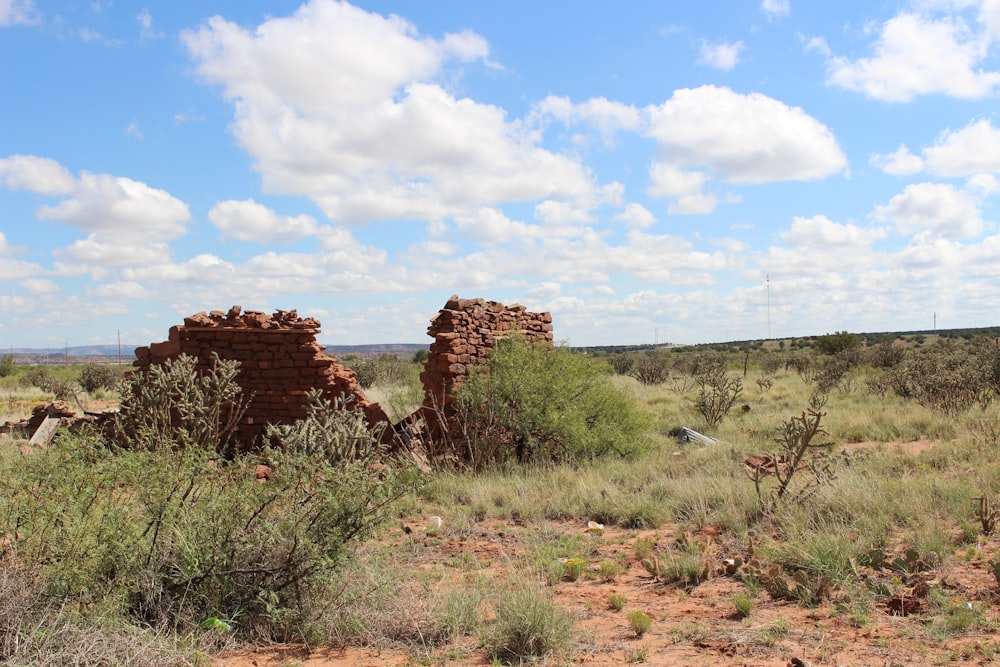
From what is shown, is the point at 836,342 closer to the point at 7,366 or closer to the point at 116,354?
the point at 7,366

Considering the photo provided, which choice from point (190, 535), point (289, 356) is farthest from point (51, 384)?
point (190, 535)

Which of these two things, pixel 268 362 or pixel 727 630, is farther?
pixel 268 362

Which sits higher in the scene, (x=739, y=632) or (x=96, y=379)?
(x=96, y=379)

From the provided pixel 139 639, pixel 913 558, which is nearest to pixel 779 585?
pixel 913 558

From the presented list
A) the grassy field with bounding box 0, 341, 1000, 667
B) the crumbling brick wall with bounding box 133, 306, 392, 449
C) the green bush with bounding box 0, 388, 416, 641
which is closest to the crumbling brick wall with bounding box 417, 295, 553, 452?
the crumbling brick wall with bounding box 133, 306, 392, 449

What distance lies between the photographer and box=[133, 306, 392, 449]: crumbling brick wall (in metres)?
12.1

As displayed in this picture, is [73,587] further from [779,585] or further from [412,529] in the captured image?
[779,585]

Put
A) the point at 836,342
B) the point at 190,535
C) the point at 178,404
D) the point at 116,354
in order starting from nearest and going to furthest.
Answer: the point at 190,535, the point at 178,404, the point at 836,342, the point at 116,354

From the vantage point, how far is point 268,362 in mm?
12227

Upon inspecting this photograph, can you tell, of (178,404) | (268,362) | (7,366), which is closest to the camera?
(178,404)

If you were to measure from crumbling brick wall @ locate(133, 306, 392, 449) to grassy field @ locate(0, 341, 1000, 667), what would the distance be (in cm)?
320

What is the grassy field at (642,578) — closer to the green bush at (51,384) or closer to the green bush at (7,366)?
the green bush at (51,384)

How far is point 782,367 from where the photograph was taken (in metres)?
35.4

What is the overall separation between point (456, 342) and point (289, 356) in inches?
109
